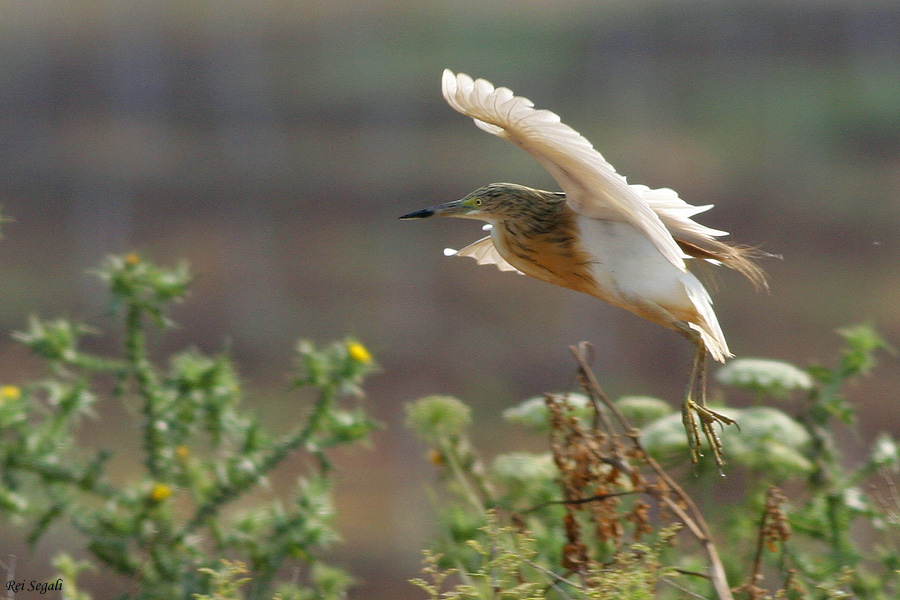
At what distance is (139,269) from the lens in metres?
1.00

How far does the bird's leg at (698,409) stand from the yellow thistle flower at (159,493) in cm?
63

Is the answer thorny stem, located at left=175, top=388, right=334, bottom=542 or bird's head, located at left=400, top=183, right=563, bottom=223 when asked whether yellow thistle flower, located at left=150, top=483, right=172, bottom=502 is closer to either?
thorny stem, located at left=175, top=388, right=334, bottom=542

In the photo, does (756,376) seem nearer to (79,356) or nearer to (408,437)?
(79,356)

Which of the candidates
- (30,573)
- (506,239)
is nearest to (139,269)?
(506,239)

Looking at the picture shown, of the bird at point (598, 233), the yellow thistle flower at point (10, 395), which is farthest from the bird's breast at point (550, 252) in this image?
the yellow thistle flower at point (10, 395)

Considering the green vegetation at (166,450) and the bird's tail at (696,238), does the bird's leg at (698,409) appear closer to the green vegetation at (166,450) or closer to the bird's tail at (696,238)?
the bird's tail at (696,238)

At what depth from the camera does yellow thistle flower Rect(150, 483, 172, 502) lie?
103 centimetres

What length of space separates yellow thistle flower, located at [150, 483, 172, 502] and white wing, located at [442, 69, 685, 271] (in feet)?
2.07

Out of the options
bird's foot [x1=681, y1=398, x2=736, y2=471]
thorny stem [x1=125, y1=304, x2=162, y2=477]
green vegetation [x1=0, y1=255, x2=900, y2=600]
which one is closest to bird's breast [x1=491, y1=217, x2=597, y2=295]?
bird's foot [x1=681, y1=398, x2=736, y2=471]

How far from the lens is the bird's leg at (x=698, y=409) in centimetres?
59

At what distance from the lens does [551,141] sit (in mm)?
558

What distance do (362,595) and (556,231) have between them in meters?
1.41

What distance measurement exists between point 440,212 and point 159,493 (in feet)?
1.84

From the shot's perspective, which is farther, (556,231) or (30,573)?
(30,573)
